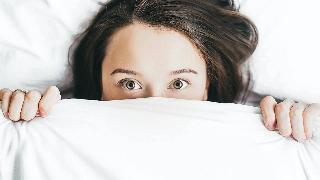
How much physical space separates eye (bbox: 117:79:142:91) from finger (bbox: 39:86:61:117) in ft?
0.41

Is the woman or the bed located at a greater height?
the woman

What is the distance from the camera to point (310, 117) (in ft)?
2.79

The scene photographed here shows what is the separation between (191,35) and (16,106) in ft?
1.08

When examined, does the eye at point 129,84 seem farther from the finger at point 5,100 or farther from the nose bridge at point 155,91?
the finger at point 5,100

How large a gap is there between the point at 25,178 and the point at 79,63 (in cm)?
30

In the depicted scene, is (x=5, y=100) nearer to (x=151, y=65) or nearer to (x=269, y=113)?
(x=151, y=65)

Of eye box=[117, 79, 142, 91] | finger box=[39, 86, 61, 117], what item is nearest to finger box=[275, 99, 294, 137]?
eye box=[117, 79, 142, 91]

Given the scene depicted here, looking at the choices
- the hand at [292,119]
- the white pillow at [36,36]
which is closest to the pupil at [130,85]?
the white pillow at [36,36]

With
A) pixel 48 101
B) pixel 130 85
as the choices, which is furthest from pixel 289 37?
pixel 48 101

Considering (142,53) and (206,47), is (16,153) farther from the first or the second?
(206,47)

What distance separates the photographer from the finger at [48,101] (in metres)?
0.83

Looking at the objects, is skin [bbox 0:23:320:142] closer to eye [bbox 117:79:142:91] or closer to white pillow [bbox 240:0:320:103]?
eye [bbox 117:79:142:91]

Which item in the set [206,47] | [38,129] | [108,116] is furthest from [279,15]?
[38,129]

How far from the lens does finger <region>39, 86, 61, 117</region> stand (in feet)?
2.71
